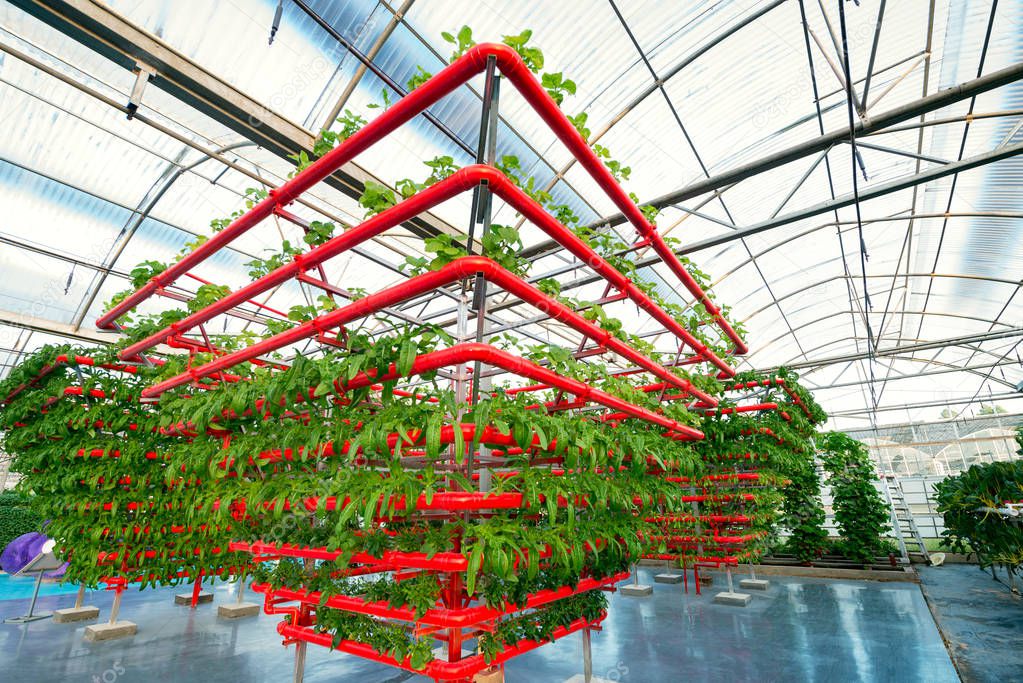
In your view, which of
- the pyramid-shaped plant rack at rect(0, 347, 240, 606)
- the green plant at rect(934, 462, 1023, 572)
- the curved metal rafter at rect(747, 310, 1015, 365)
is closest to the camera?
the pyramid-shaped plant rack at rect(0, 347, 240, 606)

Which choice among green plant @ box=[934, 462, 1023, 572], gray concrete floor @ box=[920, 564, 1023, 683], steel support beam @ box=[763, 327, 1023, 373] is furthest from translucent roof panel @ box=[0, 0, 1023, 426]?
gray concrete floor @ box=[920, 564, 1023, 683]

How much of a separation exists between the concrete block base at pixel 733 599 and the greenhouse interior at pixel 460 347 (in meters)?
0.04

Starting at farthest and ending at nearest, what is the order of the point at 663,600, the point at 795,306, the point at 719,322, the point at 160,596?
the point at 795,306 → the point at 160,596 → the point at 663,600 → the point at 719,322

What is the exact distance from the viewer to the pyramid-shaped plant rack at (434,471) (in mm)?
2203

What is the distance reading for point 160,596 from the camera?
802cm

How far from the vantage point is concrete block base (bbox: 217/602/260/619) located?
628 cm

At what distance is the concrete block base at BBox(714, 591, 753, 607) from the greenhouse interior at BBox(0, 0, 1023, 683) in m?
0.04

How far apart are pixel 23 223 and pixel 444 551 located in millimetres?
9198

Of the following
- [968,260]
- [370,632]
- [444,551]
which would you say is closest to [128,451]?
[370,632]

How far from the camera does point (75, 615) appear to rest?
614 centimetres

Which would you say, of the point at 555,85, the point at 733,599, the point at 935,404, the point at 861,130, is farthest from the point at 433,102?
the point at 935,404

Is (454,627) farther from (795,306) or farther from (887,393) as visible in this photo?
(887,393)

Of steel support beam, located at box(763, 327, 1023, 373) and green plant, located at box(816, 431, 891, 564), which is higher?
steel support beam, located at box(763, 327, 1023, 373)

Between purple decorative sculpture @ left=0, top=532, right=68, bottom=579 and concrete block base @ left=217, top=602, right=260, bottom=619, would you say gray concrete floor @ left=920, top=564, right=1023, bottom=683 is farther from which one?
purple decorative sculpture @ left=0, top=532, right=68, bottom=579
